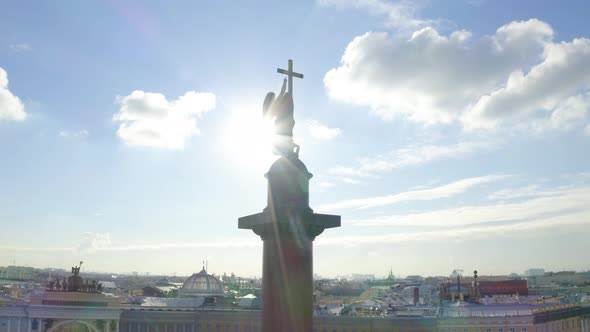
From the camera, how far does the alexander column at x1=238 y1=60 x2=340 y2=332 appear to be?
13.9 metres

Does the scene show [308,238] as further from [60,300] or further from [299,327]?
[60,300]

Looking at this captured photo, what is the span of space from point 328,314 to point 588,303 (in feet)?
159

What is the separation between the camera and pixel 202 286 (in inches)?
3959

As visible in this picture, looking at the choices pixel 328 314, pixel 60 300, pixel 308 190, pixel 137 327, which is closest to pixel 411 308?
pixel 328 314

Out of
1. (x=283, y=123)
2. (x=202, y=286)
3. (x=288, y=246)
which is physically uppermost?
(x=283, y=123)

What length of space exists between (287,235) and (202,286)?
89151mm

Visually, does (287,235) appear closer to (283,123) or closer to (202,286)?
(283,123)

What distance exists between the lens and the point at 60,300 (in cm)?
7325

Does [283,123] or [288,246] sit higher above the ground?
[283,123]

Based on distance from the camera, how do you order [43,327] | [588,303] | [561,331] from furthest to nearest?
[588,303] < [561,331] < [43,327]

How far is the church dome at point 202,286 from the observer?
99.2m

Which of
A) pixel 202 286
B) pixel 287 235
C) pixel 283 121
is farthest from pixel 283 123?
pixel 202 286

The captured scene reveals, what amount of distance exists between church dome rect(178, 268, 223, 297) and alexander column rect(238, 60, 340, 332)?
3408 inches

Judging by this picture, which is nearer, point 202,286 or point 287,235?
point 287,235
